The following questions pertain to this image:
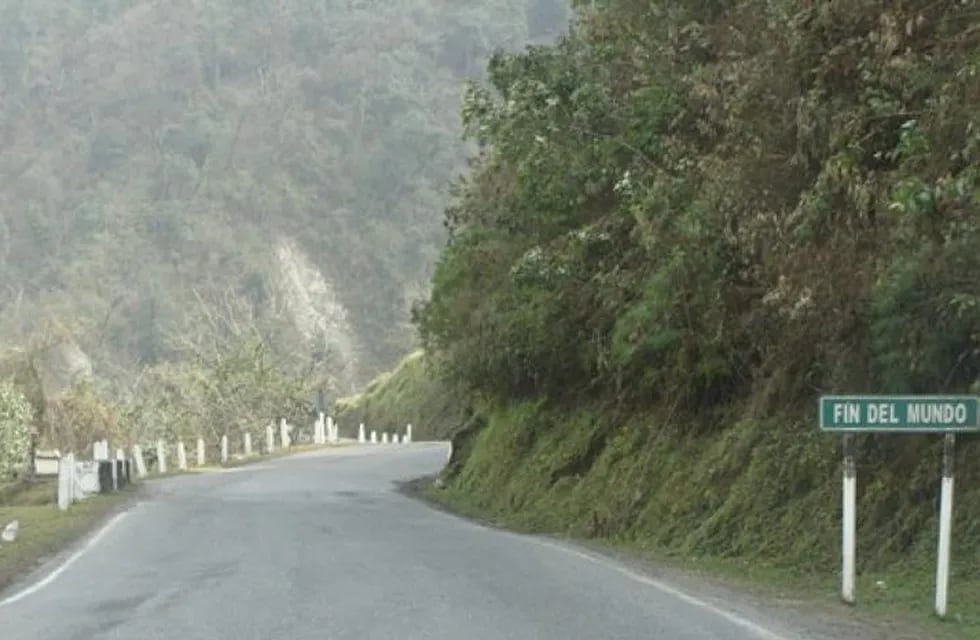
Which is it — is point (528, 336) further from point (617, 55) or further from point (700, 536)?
point (700, 536)

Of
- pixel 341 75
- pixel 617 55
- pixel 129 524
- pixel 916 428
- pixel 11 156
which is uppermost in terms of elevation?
pixel 341 75

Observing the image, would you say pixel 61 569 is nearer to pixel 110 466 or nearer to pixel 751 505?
pixel 751 505

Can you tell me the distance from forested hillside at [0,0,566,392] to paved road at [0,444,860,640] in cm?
5840

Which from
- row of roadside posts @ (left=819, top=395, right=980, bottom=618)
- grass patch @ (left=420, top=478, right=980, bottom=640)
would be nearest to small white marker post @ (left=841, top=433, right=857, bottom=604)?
row of roadside posts @ (left=819, top=395, right=980, bottom=618)

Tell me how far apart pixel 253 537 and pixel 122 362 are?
231 ft

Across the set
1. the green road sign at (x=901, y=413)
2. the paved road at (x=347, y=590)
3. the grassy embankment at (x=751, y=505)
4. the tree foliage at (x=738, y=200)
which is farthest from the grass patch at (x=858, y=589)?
the tree foliage at (x=738, y=200)

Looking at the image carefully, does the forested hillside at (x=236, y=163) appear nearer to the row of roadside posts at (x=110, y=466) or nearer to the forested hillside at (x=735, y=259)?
the row of roadside posts at (x=110, y=466)

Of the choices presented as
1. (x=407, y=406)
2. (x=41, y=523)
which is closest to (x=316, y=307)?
(x=407, y=406)

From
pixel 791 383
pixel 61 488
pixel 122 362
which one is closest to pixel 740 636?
pixel 791 383

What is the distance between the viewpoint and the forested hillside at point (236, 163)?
88000mm

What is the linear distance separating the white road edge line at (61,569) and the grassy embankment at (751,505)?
21.1ft

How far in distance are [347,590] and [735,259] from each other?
6.78 meters

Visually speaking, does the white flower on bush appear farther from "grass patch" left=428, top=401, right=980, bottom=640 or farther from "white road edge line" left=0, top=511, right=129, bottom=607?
"grass patch" left=428, top=401, right=980, bottom=640

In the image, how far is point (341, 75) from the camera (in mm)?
110875
